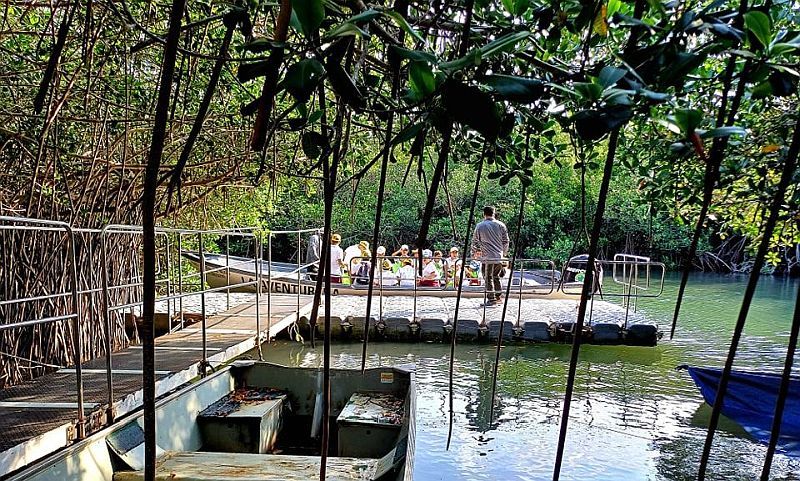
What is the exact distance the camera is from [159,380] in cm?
378

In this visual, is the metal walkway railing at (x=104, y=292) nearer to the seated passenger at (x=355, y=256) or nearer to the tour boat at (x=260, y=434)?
the tour boat at (x=260, y=434)

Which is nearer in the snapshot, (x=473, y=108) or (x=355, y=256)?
(x=473, y=108)

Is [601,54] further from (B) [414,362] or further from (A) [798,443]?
(B) [414,362]

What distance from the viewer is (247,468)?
3055 millimetres

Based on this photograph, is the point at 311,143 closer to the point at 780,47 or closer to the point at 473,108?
the point at 473,108

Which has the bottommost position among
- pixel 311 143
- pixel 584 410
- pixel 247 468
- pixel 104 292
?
pixel 584 410

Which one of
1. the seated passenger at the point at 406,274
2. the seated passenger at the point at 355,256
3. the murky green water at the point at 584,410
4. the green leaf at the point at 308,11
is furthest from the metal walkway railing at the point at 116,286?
the green leaf at the point at 308,11

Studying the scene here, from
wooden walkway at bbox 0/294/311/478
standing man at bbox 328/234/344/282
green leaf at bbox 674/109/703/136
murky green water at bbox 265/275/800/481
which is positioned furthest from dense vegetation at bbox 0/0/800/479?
standing man at bbox 328/234/344/282

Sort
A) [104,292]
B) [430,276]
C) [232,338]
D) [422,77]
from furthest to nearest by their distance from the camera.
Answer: [430,276] → [232,338] → [104,292] → [422,77]

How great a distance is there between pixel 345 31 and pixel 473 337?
8153 millimetres

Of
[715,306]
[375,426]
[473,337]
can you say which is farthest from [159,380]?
[715,306]

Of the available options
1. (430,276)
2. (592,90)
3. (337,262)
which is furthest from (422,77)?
(337,262)

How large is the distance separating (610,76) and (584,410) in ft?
19.9

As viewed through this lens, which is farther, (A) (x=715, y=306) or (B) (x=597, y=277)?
(A) (x=715, y=306)
